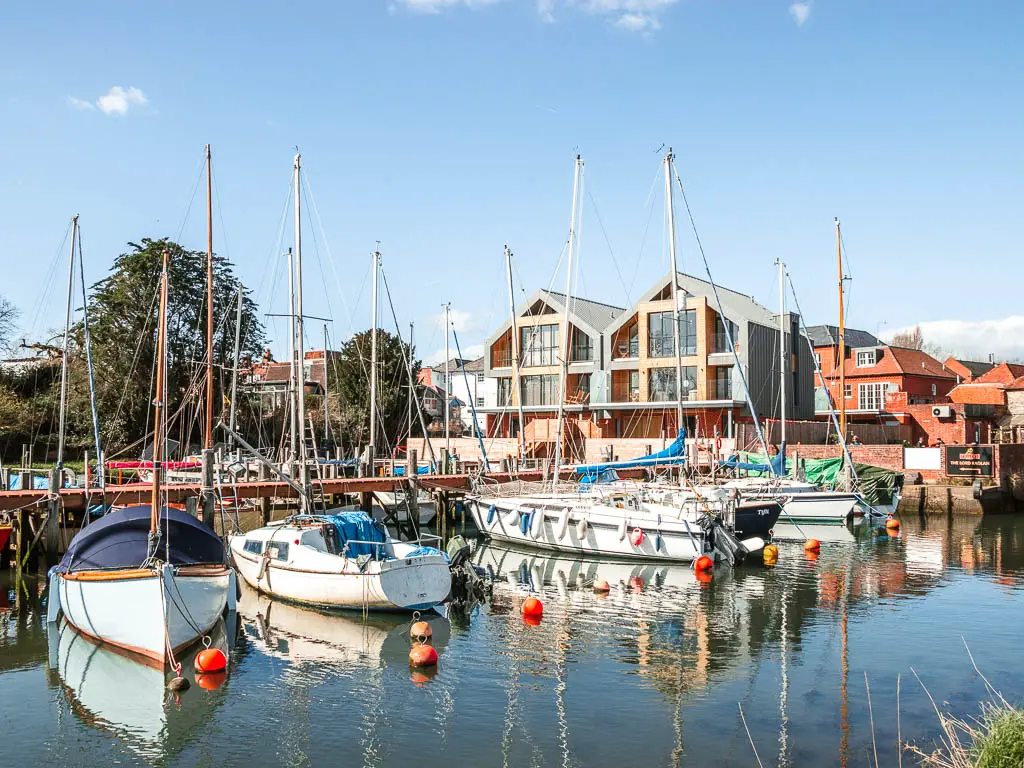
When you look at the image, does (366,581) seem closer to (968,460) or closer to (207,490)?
(207,490)

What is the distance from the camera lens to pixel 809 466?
167ft

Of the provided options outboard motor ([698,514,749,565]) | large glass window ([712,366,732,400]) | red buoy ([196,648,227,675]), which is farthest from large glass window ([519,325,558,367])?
red buoy ([196,648,227,675])

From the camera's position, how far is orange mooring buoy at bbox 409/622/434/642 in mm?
20812

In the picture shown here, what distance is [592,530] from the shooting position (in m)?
33.3

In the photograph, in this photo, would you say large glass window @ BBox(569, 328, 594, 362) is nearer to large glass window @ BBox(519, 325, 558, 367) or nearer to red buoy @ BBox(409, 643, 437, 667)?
large glass window @ BBox(519, 325, 558, 367)

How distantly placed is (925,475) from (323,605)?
139 feet

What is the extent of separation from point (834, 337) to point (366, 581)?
68.2 m

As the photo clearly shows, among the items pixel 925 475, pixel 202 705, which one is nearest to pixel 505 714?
pixel 202 705

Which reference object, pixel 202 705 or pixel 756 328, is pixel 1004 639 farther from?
pixel 756 328

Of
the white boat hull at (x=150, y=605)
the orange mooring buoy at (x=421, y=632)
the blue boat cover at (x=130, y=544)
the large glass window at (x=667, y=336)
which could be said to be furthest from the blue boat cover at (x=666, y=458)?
the white boat hull at (x=150, y=605)

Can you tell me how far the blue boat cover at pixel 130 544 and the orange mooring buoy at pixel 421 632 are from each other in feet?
18.0

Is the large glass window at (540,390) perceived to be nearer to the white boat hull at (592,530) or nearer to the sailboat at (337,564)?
the white boat hull at (592,530)

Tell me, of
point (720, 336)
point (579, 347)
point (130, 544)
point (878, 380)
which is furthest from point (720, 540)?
point (878, 380)

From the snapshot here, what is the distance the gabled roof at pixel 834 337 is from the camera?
81.4 meters
